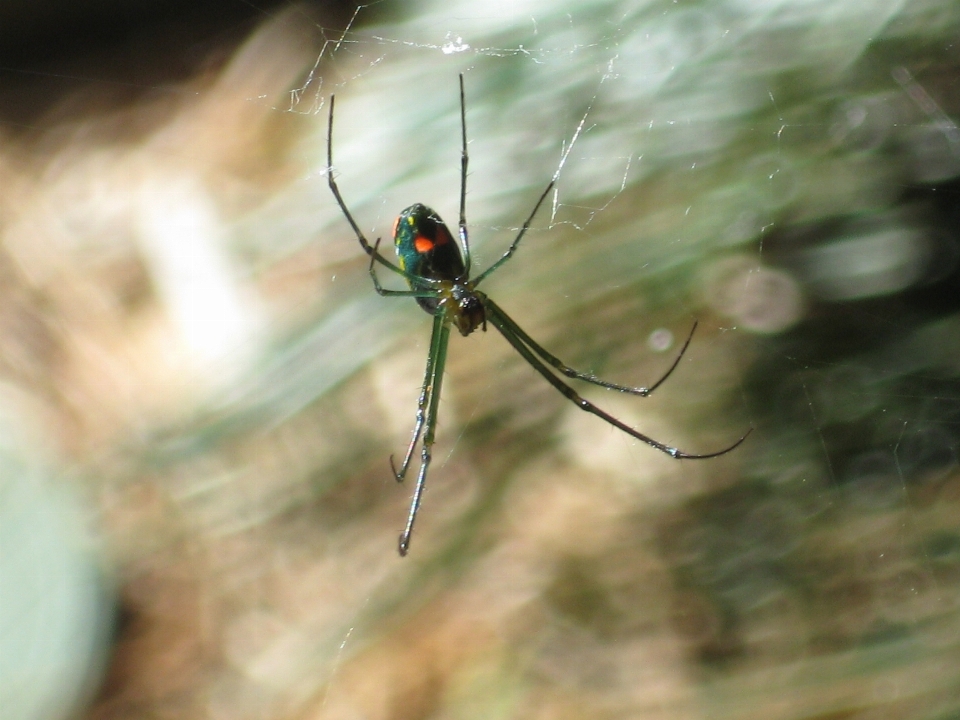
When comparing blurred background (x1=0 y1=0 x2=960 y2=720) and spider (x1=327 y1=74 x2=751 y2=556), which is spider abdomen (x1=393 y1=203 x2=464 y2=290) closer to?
spider (x1=327 y1=74 x2=751 y2=556)

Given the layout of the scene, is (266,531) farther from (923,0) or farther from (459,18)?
(923,0)

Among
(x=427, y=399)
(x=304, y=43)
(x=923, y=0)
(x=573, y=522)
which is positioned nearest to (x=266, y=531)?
(x=573, y=522)

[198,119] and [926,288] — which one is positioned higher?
[198,119]

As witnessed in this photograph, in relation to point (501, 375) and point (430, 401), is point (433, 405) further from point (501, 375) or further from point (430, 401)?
point (501, 375)

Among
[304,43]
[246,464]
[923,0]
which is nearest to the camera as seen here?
[923,0]

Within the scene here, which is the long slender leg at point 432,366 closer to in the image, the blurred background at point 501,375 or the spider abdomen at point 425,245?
the spider abdomen at point 425,245

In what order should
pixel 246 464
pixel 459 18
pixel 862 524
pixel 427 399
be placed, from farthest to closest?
pixel 246 464, pixel 459 18, pixel 862 524, pixel 427 399
